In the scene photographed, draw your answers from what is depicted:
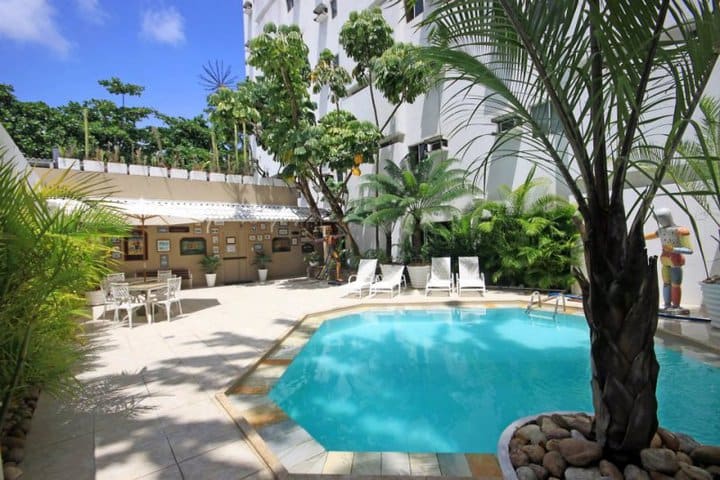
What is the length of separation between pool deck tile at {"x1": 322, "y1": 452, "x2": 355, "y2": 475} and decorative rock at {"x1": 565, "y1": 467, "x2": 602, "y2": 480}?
1.73 m

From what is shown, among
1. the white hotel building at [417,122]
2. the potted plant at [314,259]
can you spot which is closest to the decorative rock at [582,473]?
the white hotel building at [417,122]

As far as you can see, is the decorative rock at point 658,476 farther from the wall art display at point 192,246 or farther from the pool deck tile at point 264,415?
the wall art display at point 192,246

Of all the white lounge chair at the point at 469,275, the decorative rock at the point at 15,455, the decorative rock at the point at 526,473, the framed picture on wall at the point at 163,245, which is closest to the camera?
the decorative rock at the point at 526,473

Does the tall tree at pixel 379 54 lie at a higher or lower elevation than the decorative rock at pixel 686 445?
higher

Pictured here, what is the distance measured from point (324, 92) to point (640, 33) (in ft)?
69.0

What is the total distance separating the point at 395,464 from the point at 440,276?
29.5ft

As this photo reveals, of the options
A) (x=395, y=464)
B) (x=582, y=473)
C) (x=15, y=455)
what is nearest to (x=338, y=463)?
(x=395, y=464)

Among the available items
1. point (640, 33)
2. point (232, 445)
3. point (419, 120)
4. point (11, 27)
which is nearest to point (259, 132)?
point (419, 120)

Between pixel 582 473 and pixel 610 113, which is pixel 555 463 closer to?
pixel 582 473

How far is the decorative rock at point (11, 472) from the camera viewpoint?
114 inches

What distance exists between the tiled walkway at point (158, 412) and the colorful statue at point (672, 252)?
3.48 ft

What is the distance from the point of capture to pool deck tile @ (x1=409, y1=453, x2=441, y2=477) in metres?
3.04

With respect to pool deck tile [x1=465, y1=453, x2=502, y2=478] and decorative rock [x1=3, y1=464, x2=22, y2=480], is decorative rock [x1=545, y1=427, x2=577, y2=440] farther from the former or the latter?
decorative rock [x1=3, y1=464, x2=22, y2=480]

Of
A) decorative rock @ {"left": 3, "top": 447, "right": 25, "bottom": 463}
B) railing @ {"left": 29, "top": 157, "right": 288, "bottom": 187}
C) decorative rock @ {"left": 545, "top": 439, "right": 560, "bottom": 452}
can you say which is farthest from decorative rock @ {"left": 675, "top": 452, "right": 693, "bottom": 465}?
railing @ {"left": 29, "top": 157, "right": 288, "bottom": 187}
